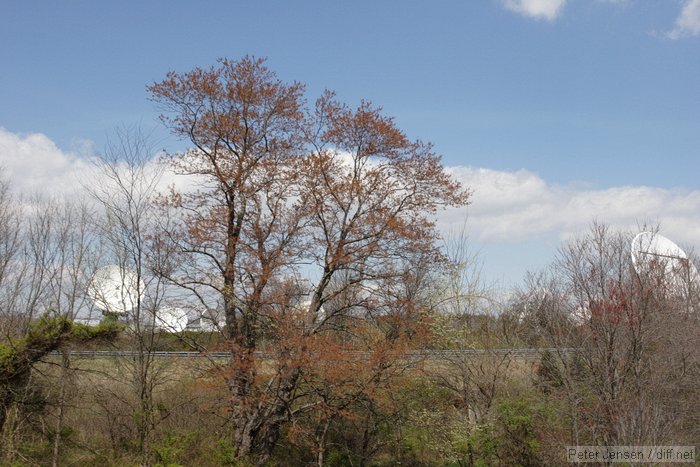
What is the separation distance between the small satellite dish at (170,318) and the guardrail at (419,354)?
2.82ft

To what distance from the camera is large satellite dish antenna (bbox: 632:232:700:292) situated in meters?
19.6

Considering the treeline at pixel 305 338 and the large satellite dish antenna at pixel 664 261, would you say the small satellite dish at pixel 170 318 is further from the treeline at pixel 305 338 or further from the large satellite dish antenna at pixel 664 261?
the large satellite dish antenna at pixel 664 261

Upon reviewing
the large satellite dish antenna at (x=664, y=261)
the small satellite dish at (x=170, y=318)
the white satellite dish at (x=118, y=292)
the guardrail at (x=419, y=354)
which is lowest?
the guardrail at (x=419, y=354)

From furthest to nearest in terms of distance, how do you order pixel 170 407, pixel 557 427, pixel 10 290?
pixel 10 290 → pixel 170 407 → pixel 557 427

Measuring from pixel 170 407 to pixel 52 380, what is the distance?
4.45 m

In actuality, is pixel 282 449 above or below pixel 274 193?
below

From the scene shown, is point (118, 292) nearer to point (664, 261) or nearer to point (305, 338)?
point (305, 338)

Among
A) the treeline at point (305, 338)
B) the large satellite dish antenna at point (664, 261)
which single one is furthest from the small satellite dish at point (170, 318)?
the large satellite dish antenna at point (664, 261)

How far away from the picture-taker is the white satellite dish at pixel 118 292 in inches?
679

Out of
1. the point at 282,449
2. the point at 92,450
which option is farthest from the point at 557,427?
the point at 92,450

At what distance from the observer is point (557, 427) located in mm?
18375

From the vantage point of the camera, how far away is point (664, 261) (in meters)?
24.5

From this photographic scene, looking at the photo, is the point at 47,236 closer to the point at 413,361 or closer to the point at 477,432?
the point at 413,361

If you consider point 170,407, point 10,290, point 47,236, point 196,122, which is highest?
point 196,122
